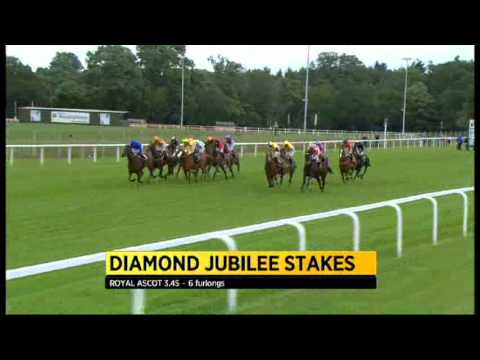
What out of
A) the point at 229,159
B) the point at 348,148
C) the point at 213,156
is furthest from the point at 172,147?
the point at 348,148

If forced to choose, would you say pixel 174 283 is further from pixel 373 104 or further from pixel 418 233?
pixel 373 104

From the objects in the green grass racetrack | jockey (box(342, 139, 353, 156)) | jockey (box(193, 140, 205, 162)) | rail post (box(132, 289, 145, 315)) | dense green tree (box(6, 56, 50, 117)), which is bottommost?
the green grass racetrack

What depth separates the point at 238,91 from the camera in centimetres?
7756

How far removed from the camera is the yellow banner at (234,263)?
467 centimetres

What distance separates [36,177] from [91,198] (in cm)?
484

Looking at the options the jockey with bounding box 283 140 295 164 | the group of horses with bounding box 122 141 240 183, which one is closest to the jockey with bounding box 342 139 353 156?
the jockey with bounding box 283 140 295 164

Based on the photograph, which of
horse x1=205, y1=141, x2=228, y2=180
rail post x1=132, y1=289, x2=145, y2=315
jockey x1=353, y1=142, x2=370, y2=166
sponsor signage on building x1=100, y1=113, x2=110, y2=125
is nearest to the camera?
rail post x1=132, y1=289, x2=145, y2=315

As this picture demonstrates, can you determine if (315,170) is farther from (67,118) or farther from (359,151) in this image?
(67,118)

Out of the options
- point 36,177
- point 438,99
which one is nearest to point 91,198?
point 36,177

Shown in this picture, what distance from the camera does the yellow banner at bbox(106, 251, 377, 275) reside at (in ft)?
15.3

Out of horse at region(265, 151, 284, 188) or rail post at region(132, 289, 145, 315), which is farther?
horse at region(265, 151, 284, 188)

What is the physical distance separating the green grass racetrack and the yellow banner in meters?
0.33

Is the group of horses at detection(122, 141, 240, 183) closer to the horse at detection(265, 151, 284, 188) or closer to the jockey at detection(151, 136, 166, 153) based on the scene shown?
the jockey at detection(151, 136, 166, 153)

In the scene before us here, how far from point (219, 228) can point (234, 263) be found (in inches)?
184
